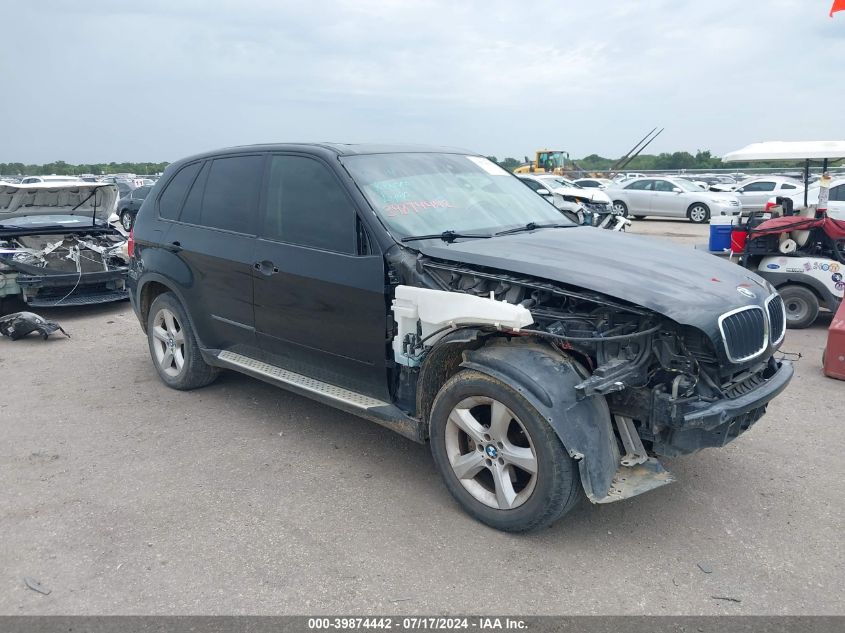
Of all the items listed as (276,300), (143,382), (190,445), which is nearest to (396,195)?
(276,300)

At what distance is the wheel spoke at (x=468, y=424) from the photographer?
342 centimetres

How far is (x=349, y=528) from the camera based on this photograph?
3506 millimetres

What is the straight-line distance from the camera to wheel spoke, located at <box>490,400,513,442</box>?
10.8 ft

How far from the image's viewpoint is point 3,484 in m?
4.05

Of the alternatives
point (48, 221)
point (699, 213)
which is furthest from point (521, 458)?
point (699, 213)

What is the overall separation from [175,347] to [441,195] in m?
2.67

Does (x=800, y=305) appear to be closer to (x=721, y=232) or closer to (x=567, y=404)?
(x=721, y=232)

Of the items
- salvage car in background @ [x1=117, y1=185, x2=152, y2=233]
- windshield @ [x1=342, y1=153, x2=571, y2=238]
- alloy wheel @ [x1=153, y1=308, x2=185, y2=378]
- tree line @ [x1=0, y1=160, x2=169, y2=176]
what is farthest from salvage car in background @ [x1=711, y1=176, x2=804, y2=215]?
tree line @ [x1=0, y1=160, x2=169, y2=176]

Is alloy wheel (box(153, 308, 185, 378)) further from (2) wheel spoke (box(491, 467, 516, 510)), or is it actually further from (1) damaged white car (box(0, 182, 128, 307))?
(1) damaged white car (box(0, 182, 128, 307))

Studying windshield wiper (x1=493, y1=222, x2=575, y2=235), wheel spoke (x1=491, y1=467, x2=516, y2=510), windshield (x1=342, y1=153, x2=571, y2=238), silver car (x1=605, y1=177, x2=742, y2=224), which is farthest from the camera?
silver car (x1=605, y1=177, x2=742, y2=224)

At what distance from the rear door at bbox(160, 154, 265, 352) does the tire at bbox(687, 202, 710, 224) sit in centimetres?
1919

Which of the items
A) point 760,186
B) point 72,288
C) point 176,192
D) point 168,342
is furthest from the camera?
point 760,186

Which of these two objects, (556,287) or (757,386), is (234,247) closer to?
(556,287)

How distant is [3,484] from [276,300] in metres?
1.95
